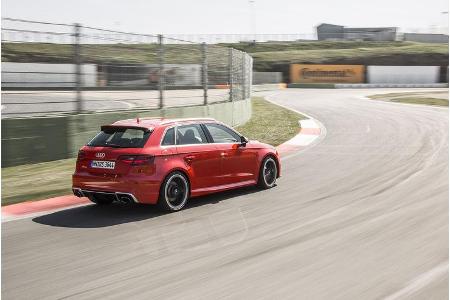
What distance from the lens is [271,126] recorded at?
71.2 ft

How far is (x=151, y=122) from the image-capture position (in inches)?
350

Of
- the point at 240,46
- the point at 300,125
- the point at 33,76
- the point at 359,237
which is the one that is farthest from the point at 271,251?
the point at 240,46

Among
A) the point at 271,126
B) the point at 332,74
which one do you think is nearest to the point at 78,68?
the point at 271,126

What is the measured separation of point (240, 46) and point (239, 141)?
301 feet

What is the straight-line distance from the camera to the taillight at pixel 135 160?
813 cm

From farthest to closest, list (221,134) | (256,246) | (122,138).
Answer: (221,134)
(122,138)
(256,246)

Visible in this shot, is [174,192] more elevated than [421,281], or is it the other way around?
[174,192]

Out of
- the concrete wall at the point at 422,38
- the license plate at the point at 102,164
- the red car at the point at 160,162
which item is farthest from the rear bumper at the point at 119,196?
the concrete wall at the point at 422,38

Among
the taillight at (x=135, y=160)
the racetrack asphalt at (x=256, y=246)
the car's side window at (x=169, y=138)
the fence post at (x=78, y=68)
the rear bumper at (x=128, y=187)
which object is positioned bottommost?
the racetrack asphalt at (x=256, y=246)

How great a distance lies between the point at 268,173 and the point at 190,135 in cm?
201

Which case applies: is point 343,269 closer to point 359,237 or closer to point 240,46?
point 359,237

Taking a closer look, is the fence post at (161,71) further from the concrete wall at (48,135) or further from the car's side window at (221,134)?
the car's side window at (221,134)

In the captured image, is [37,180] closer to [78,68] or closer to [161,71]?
[78,68]

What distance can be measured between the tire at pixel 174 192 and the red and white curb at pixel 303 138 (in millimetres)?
6476
